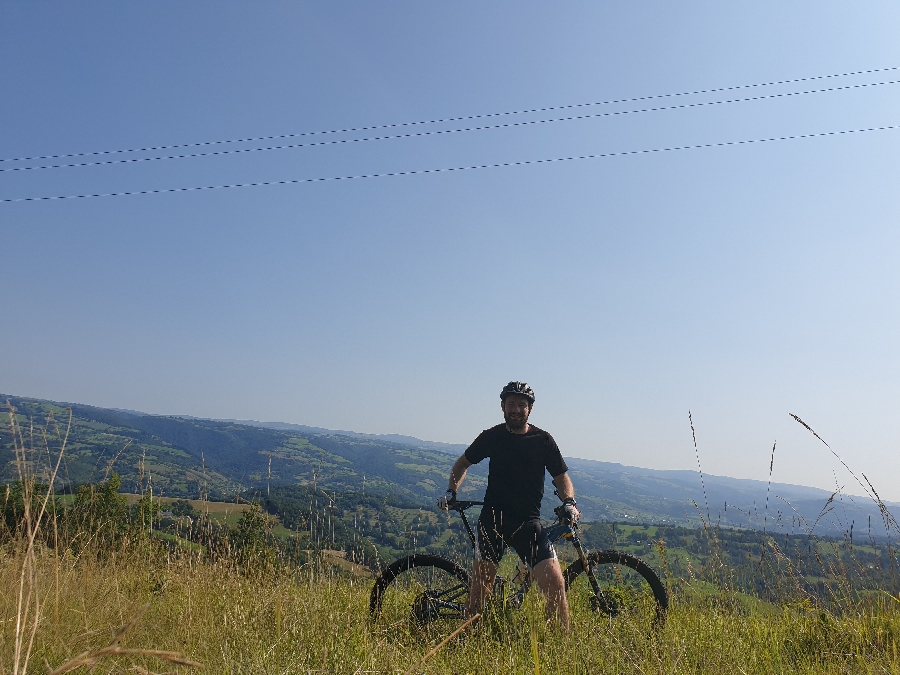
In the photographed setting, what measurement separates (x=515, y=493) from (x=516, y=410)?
2.54 ft

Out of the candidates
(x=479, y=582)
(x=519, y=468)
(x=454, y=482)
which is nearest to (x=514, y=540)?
(x=479, y=582)

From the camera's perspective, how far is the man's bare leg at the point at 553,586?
4.37 m

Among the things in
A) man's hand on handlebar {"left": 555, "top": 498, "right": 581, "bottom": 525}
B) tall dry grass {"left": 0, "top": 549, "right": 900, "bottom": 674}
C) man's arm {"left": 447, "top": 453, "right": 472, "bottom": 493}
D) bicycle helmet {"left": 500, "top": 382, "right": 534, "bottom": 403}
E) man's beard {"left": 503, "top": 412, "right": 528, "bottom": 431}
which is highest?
bicycle helmet {"left": 500, "top": 382, "right": 534, "bottom": 403}

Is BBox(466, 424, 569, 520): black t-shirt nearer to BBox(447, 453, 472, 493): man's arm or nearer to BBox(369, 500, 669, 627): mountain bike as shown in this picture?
BBox(447, 453, 472, 493): man's arm

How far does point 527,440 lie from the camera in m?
5.46

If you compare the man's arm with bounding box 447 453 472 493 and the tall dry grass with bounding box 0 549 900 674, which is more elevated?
the man's arm with bounding box 447 453 472 493

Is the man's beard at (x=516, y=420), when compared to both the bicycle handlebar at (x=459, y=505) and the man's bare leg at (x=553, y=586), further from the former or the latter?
the man's bare leg at (x=553, y=586)

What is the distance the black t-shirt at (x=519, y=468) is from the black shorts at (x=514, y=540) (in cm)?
13

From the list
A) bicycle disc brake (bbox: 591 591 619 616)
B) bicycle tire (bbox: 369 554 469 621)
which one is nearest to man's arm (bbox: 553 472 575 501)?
bicycle disc brake (bbox: 591 591 619 616)

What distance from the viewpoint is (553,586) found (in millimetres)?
4695

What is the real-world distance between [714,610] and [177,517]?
5.21 meters

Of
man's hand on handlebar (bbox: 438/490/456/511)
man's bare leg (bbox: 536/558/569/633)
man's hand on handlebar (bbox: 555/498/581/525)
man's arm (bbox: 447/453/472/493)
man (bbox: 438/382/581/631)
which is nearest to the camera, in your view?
man's bare leg (bbox: 536/558/569/633)

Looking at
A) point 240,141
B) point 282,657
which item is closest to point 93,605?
point 282,657

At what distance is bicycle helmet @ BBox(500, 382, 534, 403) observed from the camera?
5500mm
